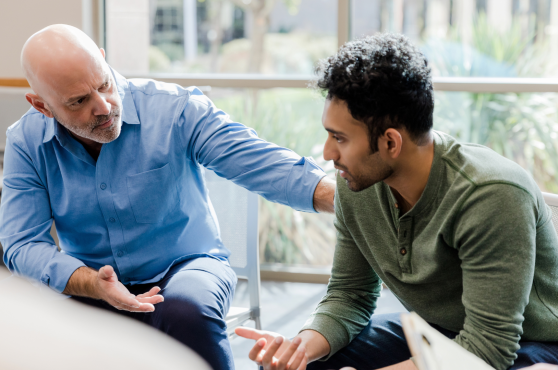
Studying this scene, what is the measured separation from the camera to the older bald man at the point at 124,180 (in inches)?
62.4

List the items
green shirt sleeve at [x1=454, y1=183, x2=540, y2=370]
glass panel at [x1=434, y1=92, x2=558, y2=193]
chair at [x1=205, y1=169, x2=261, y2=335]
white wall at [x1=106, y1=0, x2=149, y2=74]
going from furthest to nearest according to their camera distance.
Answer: white wall at [x1=106, y1=0, x2=149, y2=74] < glass panel at [x1=434, y1=92, x2=558, y2=193] < chair at [x1=205, y1=169, x2=261, y2=335] < green shirt sleeve at [x1=454, y1=183, x2=540, y2=370]

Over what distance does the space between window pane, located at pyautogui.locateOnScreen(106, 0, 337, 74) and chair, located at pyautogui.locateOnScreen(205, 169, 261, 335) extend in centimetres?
131

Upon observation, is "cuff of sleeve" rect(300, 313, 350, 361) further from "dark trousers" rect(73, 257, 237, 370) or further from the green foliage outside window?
the green foliage outside window

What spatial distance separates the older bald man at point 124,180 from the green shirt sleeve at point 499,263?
541 mm

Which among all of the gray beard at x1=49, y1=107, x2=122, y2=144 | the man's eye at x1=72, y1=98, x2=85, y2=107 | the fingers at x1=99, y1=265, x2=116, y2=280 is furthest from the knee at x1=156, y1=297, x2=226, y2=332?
the man's eye at x1=72, y1=98, x2=85, y2=107

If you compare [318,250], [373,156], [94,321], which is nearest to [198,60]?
[318,250]

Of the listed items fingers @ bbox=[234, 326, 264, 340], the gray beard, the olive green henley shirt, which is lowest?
fingers @ bbox=[234, 326, 264, 340]

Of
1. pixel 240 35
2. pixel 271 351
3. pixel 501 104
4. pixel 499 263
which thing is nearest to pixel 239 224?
pixel 271 351

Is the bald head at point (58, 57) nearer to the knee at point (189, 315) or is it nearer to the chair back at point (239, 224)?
the chair back at point (239, 224)

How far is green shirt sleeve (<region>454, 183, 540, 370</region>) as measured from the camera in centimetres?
106

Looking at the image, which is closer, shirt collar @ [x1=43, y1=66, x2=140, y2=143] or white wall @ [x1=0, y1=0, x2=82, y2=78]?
shirt collar @ [x1=43, y1=66, x2=140, y2=143]

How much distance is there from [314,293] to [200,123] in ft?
5.05

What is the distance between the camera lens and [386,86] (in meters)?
1.12

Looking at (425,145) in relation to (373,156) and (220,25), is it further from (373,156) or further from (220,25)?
(220,25)
